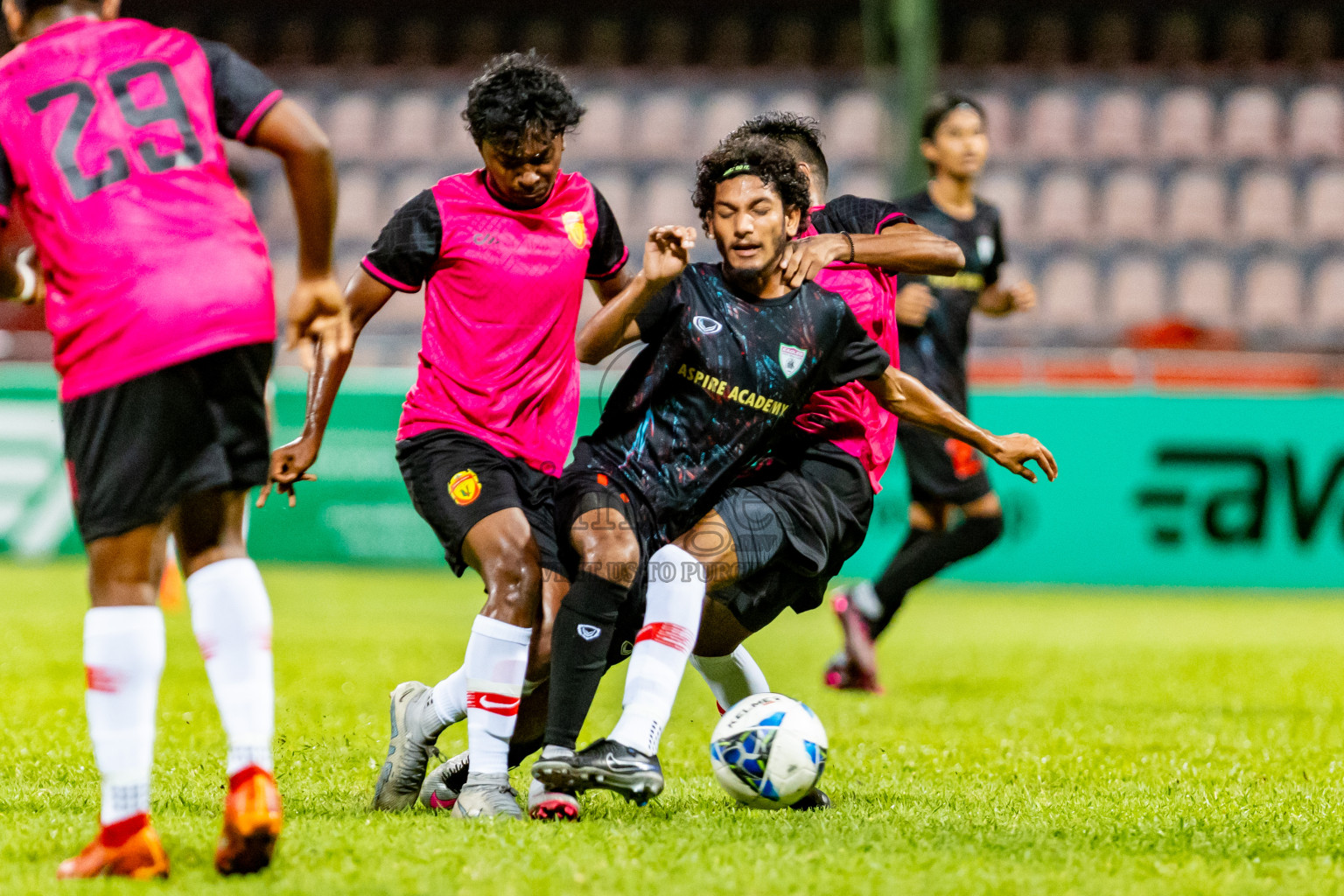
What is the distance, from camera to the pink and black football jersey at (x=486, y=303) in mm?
4113

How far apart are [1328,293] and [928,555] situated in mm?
11636

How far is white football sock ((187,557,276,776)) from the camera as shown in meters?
3.04

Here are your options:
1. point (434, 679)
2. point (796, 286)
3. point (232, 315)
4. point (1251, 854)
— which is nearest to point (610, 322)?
point (796, 286)

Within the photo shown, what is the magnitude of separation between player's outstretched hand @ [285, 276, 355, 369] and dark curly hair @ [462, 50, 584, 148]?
3.25 feet

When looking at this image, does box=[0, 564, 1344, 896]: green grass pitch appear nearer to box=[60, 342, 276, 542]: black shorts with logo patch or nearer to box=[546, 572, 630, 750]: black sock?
box=[546, 572, 630, 750]: black sock

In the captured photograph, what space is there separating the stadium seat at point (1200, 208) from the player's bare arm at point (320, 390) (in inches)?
574

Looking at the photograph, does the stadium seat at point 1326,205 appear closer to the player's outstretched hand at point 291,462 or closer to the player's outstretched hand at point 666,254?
the player's outstretched hand at point 666,254

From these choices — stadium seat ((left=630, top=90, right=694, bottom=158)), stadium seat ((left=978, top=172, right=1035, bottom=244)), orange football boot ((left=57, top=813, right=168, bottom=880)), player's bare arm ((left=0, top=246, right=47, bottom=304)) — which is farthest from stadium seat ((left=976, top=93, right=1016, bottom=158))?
orange football boot ((left=57, top=813, right=168, bottom=880))

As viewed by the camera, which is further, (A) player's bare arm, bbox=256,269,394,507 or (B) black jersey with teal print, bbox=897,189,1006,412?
(B) black jersey with teal print, bbox=897,189,1006,412

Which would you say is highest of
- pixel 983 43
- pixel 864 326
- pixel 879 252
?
pixel 983 43

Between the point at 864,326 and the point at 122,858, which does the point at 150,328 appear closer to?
the point at 122,858

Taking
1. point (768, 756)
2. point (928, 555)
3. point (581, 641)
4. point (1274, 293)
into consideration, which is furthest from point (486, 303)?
point (1274, 293)

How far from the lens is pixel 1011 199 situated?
17406 millimetres

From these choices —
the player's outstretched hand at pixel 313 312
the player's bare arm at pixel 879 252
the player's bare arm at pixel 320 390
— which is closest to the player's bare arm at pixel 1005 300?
the player's bare arm at pixel 879 252
